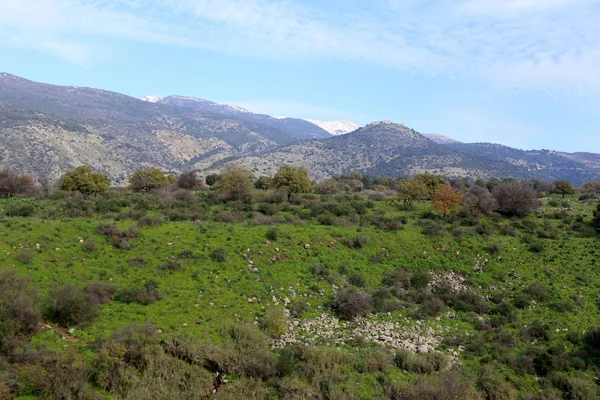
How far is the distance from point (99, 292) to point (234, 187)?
28.2 meters

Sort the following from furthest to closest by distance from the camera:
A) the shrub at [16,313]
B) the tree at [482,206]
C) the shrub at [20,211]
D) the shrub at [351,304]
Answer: the tree at [482,206], the shrub at [20,211], the shrub at [351,304], the shrub at [16,313]

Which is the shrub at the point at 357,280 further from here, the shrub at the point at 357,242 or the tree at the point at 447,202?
the tree at the point at 447,202

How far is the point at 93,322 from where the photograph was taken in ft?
57.3

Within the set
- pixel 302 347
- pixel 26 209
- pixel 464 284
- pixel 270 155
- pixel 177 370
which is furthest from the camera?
pixel 270 155

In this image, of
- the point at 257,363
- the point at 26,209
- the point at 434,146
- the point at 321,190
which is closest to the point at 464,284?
the point at 257,363

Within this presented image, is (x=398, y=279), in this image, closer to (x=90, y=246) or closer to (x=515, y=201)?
(x=90, y=246)

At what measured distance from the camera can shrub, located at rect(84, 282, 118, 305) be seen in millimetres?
18552

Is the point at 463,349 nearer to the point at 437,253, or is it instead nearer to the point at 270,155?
the point at 437,253

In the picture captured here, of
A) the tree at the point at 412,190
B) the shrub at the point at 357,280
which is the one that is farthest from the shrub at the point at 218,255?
the tree at the point at 412,190

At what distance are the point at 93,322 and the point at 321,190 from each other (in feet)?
156

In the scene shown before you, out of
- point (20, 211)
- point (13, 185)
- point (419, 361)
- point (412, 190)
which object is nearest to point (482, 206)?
point (412, 190)

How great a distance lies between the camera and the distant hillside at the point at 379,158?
14725 cm

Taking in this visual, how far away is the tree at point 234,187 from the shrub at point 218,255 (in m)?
Result: 19.2

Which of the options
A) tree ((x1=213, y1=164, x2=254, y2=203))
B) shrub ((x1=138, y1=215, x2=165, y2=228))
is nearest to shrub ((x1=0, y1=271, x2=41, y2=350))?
shrub ((x1=138, y1=215, x2=165, y2=228))
